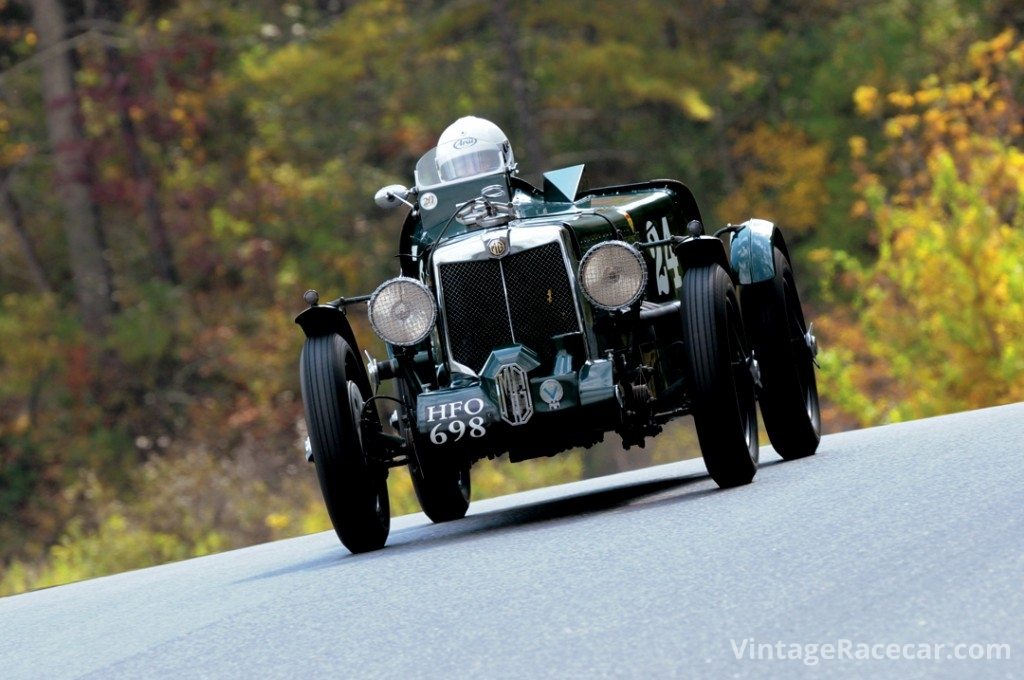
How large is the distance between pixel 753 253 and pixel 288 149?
91.5 feet

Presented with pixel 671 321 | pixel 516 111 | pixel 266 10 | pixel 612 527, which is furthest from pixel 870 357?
pixel 612 527

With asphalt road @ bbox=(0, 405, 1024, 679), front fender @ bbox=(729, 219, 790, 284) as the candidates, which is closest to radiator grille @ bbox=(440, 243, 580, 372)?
asphalt road @ bbox=(0, 405, 1024, 679)

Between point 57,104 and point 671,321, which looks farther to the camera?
point 57,104

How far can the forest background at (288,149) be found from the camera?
35375mm

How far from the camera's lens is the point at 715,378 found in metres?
9.52

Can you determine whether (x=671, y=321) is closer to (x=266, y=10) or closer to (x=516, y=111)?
(x=516, y=111)

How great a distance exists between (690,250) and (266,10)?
32535 millimetres

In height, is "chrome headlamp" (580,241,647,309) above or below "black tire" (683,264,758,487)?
above

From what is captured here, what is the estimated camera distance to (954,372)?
59.1ft

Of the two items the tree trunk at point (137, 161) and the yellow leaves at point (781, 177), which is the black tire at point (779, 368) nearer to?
the yellow leaves at point (781, 177)

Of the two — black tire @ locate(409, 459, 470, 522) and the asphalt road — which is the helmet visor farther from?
the asphalt road

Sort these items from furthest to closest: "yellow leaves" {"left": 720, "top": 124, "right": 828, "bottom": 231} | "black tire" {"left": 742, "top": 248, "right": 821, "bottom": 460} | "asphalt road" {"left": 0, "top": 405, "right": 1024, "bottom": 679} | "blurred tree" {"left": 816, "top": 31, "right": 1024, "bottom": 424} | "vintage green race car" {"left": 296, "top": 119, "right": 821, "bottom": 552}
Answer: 1. "yellow leaves" {"left": 720, "top": 124, "right": 828, "bottom": 231}
2. "blurred tree" {"left": 816, "top": 31, "right": 1024, "bottom": 424}
3. "black tire" {"left": 742, "top": 248, "right": 821, "bottom": 460}
4. "vintage green race car" {"left": 296, "top": 119, "right": 821, "bottom": 552}
5. "asphalt road" {"left": 0, "top": 405, "right": 1024, "bottom": 679}

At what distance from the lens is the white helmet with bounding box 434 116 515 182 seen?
450 inches

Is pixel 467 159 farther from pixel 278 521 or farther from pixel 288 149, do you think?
pixel 288 149
